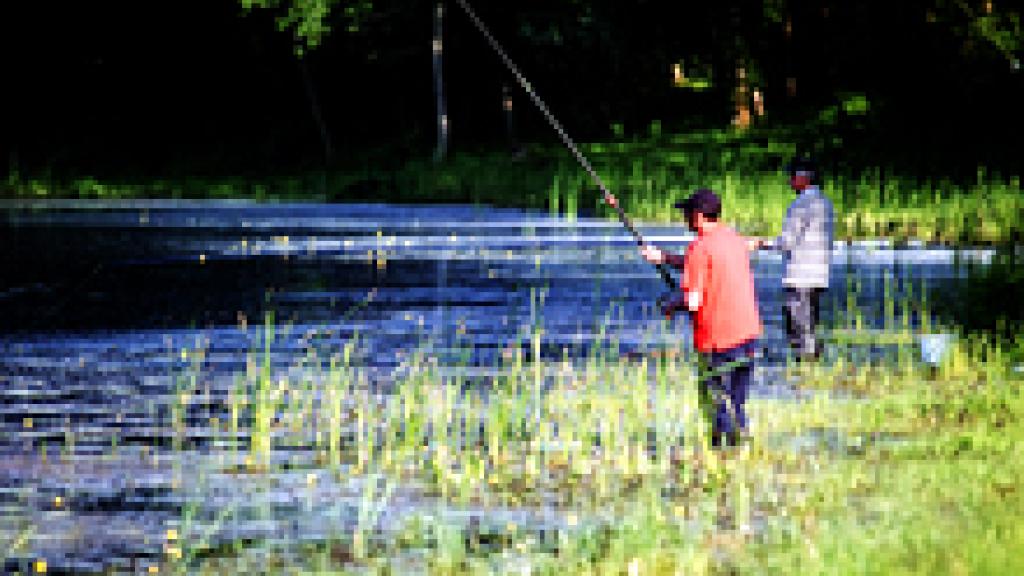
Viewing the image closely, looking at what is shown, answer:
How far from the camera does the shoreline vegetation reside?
3041 centimetres

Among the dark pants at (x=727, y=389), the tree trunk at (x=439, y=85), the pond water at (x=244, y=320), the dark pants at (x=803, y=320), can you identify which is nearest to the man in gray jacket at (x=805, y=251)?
the dark pants at (x=803, y=320)

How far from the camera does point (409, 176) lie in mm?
51125

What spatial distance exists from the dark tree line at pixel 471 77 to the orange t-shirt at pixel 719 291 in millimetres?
31566

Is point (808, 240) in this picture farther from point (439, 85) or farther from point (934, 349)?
point (439, 85)

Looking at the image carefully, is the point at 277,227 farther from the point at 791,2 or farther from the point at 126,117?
the point at 126,117

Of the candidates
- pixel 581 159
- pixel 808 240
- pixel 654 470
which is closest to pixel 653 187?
pixel 808 240

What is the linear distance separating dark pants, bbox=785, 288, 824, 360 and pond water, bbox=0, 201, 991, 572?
0.21 m

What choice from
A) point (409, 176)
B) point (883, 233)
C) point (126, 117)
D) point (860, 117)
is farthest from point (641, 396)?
point (126, 117)

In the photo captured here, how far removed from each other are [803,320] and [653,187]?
2673 cm

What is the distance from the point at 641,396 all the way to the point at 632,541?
3487 mm

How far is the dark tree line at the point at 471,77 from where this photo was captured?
5119cm

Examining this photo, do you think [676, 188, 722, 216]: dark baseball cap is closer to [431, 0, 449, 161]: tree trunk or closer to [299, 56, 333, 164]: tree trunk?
[431, 0, 449, 161]: tree trunk

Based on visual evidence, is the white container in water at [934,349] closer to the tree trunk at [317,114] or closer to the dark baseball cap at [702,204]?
the dark baseball cap at [702,204]

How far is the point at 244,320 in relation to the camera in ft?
60.8
